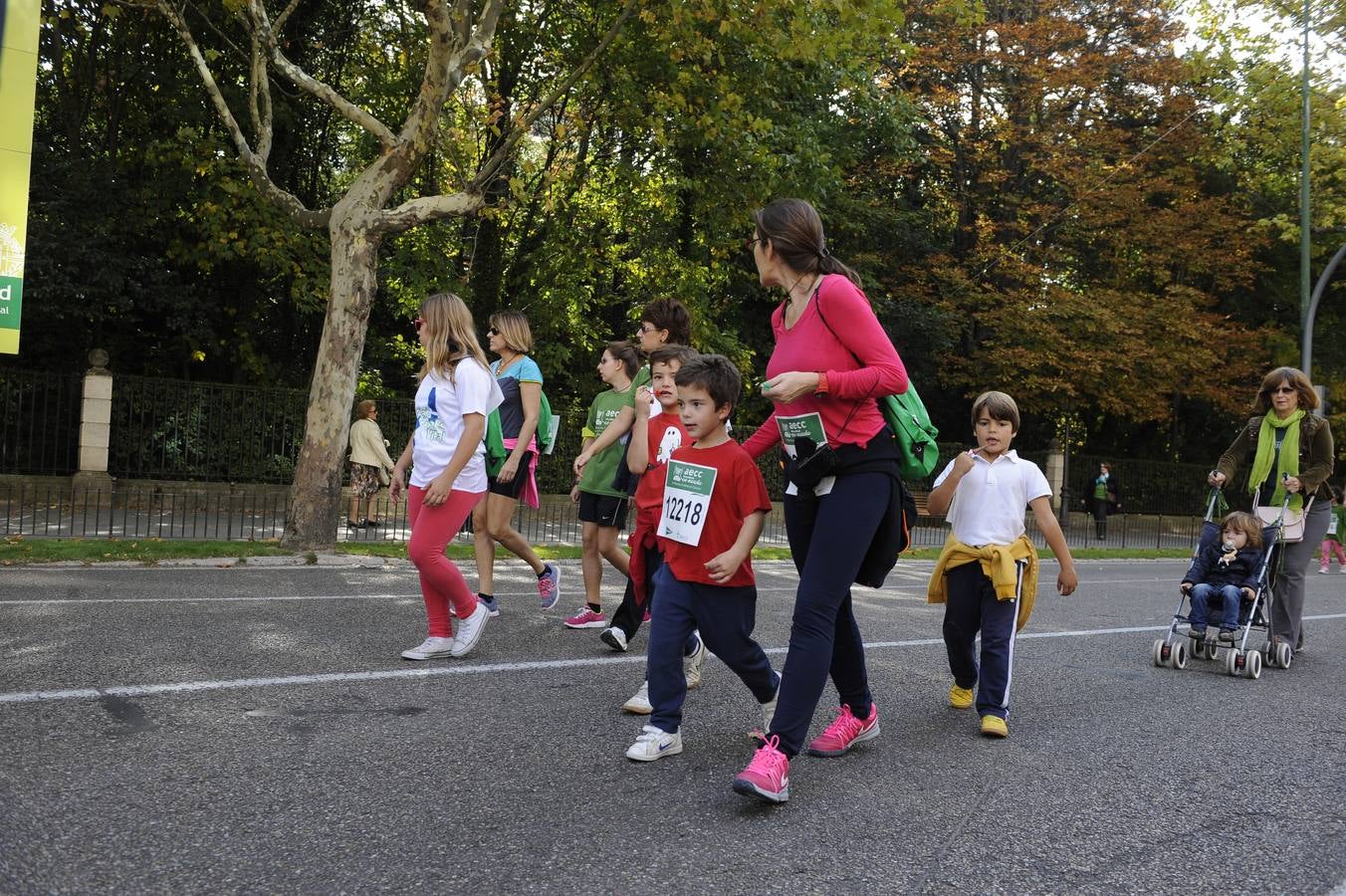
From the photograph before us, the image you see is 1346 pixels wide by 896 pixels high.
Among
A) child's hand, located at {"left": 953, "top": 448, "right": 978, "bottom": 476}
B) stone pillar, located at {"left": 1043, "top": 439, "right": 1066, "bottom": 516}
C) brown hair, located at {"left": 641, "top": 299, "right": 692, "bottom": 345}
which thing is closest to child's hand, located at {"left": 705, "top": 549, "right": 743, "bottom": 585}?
child's hand, located at {"left": 953, "top": 448, "right": 978, "bottom": 476}

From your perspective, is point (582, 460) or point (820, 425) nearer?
point (820, 425)

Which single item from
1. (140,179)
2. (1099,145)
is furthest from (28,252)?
(1099,145)

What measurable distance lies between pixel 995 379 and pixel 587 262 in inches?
443

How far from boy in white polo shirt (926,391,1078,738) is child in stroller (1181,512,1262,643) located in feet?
8.26

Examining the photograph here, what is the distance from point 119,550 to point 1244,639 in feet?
31.9

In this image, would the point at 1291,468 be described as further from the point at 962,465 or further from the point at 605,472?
the point at 605,472

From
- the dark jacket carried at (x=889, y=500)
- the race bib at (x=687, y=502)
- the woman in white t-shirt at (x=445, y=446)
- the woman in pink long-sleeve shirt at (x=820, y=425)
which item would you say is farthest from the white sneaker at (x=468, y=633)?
the dark jacket carried at (x=889, y=500)

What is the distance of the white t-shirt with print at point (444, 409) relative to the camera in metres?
5.92

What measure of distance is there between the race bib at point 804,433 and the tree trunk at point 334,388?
28.9 ft

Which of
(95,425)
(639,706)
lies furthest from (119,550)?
(95,425)

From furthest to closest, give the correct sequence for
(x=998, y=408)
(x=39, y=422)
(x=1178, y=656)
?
(x=39, y=422) < (x=1178, y=656) < (x=998, y=408)

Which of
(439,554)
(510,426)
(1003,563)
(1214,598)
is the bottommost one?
(1214,598)

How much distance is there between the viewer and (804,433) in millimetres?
3922

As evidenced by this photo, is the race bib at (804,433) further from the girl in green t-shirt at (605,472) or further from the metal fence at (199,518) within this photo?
the metal fence at (199,518)
